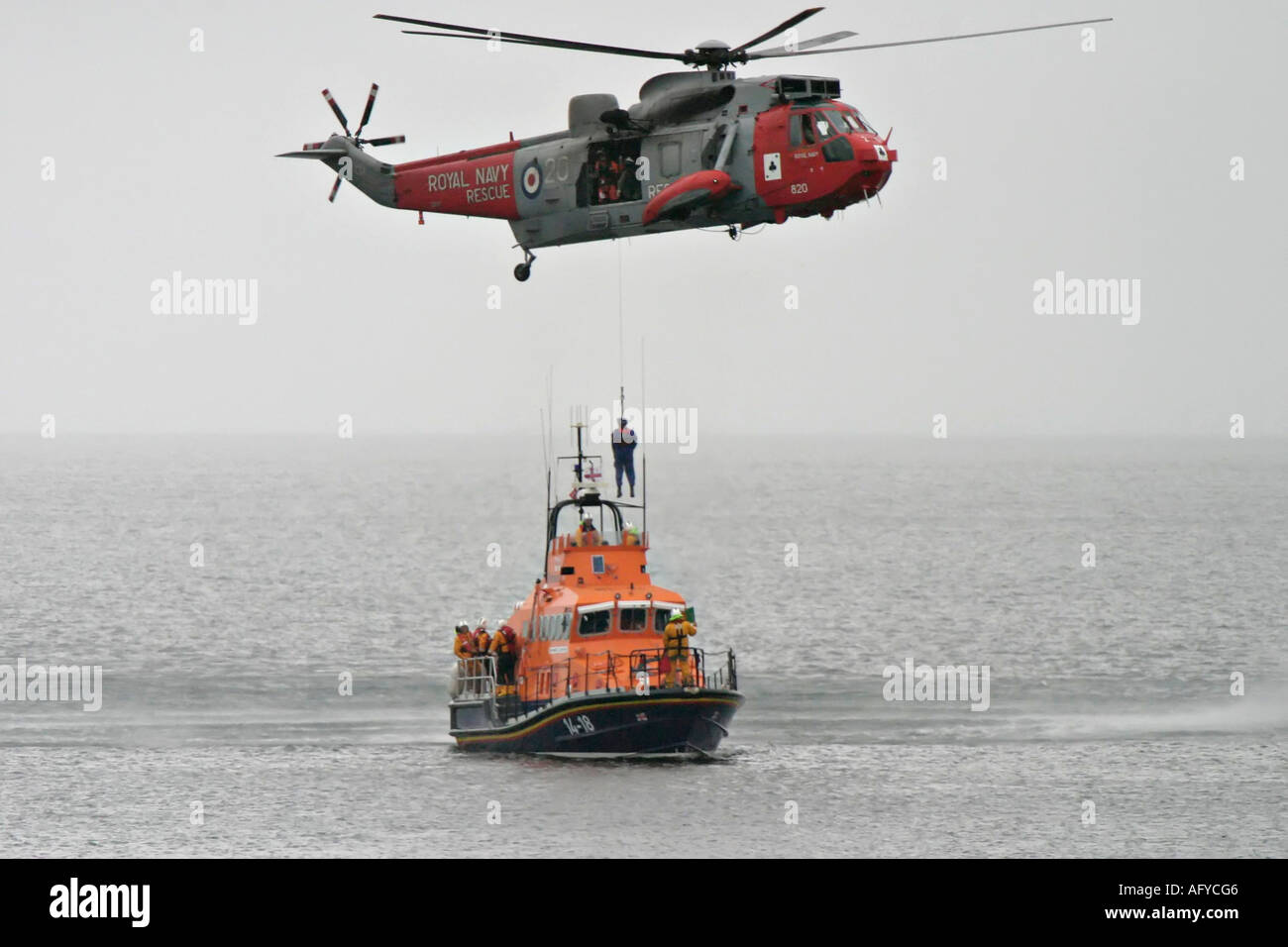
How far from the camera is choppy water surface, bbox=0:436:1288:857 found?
36.3 meters

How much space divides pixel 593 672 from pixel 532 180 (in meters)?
9.75

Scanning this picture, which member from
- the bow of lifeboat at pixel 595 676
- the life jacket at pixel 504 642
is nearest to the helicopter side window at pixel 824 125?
the bow of lifeboat at pixel 595 676

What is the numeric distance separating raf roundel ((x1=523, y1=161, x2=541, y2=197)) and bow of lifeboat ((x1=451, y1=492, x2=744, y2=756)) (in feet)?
27.7

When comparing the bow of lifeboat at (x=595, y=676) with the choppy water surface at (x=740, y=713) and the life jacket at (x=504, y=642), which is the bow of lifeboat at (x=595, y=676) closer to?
the life jacket at (x=504, y=642)

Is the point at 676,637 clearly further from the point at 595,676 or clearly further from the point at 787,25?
the point at 787,25

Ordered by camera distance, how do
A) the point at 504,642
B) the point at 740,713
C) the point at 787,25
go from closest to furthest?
the point at 787,25 → the point at 504,642 → the point at 740,713

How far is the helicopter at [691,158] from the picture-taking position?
1280 inches

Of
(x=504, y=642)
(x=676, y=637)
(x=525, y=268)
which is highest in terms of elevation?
(x=525, y=268)

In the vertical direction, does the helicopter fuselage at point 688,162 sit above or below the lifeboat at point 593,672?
above

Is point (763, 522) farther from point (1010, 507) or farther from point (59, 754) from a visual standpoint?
point (59, 754)

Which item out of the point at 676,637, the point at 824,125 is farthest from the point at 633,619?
the point at 824,125

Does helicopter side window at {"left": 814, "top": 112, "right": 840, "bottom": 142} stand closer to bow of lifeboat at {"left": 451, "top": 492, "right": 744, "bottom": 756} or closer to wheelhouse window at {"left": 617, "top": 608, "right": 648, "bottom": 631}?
bow of lifeboat at {"left": 451, "top": 492, "right": 744, "bottom": 756}

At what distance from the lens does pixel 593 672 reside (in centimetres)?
3988

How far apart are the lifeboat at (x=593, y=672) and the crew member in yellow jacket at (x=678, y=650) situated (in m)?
0.04
